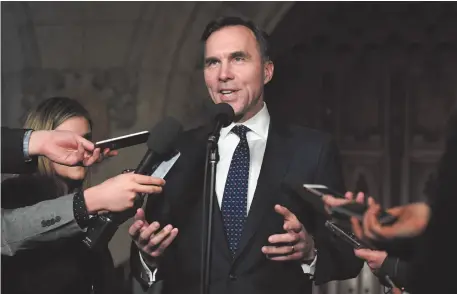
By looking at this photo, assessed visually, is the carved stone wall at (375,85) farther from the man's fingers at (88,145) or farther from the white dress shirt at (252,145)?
the man's fingers at (88,145)

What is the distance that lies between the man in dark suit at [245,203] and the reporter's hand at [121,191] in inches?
Answer: 3.9

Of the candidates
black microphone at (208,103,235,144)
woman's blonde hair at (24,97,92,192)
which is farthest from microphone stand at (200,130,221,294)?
woman's blonde hair at (24,97,92,192)

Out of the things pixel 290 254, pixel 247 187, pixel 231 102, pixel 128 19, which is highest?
pixel 128 19

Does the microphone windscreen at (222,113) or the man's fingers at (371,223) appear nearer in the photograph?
the man's fingers at (371,223)

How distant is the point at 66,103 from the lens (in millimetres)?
2340

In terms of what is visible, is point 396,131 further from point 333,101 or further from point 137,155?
point 137,155

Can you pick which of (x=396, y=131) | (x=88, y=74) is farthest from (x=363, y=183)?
(x=88, y=74)

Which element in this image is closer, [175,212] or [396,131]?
[175,212]

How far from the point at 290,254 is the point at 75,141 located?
676mm

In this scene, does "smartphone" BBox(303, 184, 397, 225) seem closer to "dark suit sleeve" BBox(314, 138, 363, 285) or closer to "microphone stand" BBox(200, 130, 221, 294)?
"microphone stand" BBox(200, 130, 221, 294)

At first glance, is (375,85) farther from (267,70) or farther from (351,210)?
(351,210)

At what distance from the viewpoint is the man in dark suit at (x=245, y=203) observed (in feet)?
6.79

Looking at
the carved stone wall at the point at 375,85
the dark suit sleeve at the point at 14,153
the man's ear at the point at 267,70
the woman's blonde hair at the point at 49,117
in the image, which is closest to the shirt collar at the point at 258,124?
the man's ear at the point at 267,70

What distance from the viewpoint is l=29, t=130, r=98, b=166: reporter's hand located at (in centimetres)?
203
